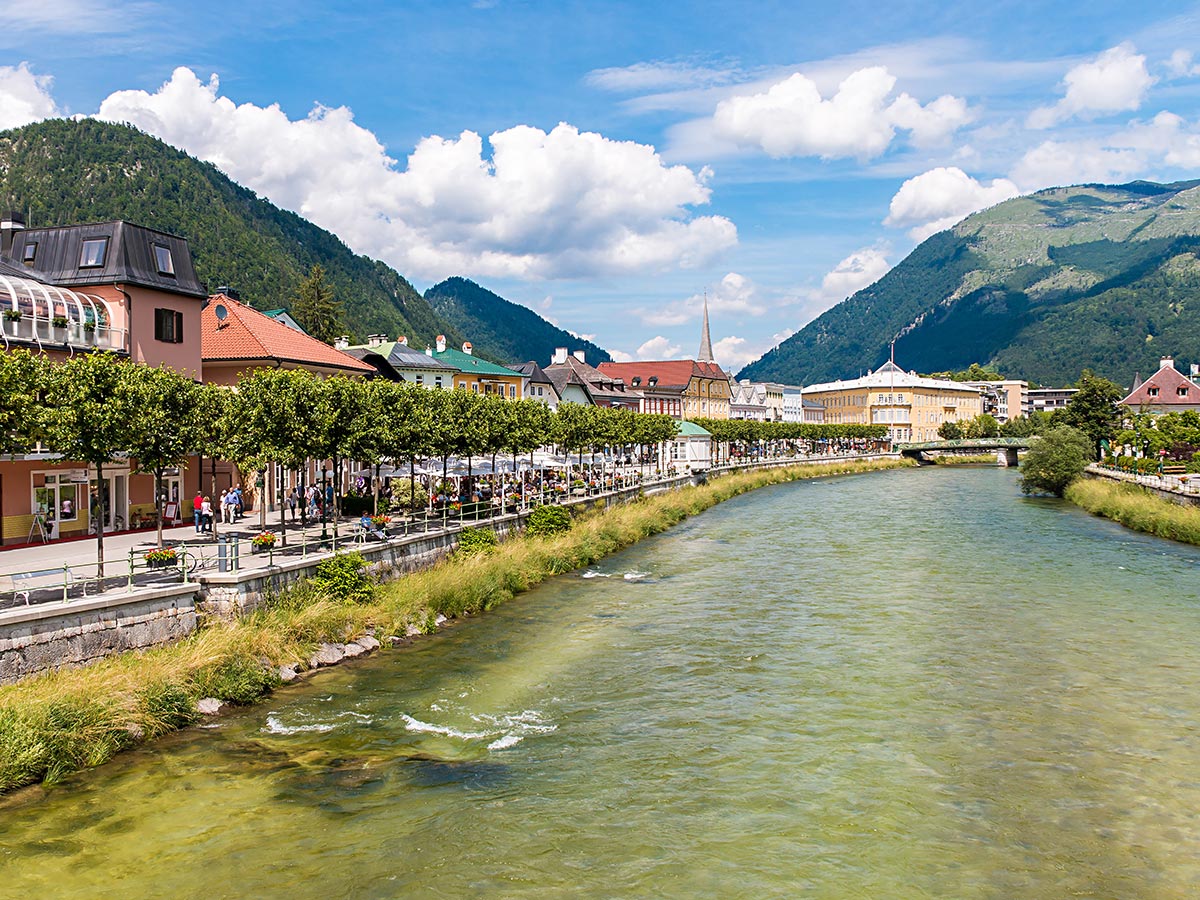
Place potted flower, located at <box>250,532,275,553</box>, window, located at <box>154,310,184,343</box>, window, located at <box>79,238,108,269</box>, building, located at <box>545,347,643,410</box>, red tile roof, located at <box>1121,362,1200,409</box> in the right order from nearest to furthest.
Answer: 1. potted flower, located at <box>250,532,275,553</box>
2. window, located at <box>79,238,108,269</box>
3. window, located at <box>154,310,184,343</box>
4. building, located at <box>545,347,643,410</box>
5. red tile roof, located at <box>1121,362,1200,409</box>

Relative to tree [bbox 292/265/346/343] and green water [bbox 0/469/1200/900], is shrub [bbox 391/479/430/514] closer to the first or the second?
green water [bbox 0/469/1200/900]

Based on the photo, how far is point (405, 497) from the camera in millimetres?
42438

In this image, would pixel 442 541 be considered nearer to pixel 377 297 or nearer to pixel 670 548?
pixel 670 548

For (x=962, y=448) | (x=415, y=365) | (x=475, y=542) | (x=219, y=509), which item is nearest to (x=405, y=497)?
(x=219, y=509)

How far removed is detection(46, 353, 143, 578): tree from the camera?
21016 mm

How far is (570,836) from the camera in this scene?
12891 mm

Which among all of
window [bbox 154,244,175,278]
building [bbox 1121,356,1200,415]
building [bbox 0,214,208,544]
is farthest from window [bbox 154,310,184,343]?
building [bbox 1121,356,1200,415]

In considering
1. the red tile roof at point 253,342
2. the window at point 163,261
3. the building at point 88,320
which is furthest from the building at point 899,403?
the building at point 88,320

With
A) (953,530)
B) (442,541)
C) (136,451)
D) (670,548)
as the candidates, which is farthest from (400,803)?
(953,530)

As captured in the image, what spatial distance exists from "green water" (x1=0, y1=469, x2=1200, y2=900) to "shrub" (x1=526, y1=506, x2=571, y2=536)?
10.6m

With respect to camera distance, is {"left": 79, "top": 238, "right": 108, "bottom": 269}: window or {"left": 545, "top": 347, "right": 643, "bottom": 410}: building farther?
{"left": 545, "top": 347, "right": 643, "bottom": 410}: building

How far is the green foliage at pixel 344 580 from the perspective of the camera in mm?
23172

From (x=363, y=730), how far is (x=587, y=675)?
5741 millimetres

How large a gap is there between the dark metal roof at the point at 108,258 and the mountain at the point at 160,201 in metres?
91.2
